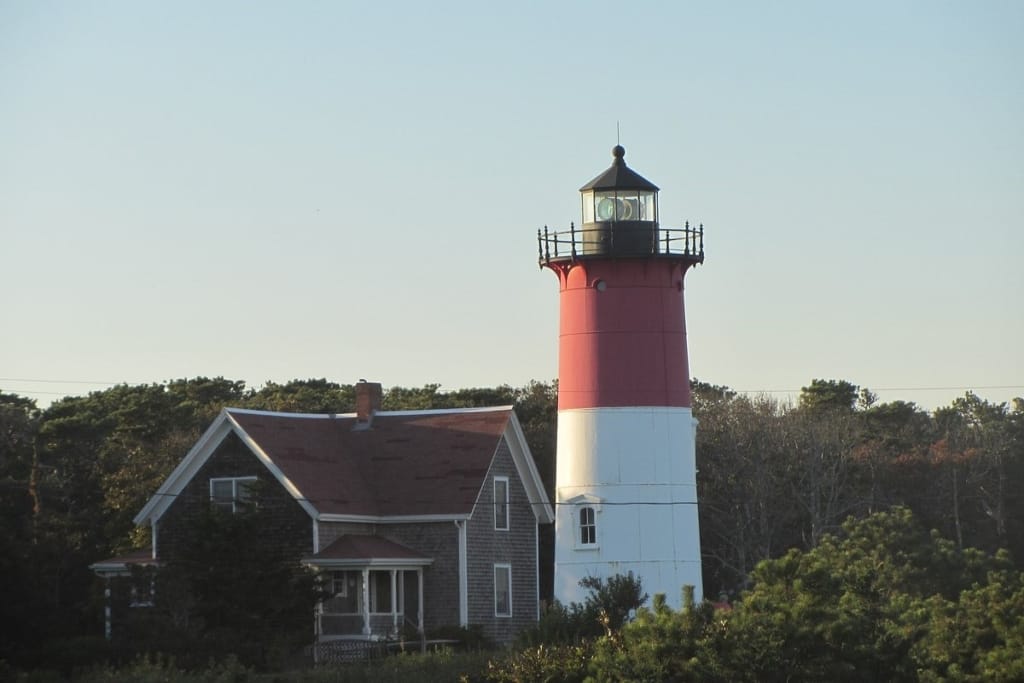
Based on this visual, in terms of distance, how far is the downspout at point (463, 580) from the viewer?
144 feet

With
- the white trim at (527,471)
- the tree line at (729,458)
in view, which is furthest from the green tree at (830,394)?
the white trim at (527,471)

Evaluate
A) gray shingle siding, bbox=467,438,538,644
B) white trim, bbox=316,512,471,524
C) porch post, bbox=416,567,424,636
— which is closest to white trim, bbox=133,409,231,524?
white trim, bbox=316,512,471,524

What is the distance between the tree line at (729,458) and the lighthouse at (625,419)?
14.2 m

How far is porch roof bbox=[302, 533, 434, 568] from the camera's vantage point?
42281mm

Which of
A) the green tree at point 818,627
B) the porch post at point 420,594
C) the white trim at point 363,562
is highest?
the white trim at point 363,562

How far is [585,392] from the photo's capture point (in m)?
42.0

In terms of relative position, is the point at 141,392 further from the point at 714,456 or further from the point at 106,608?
the point at 106,608

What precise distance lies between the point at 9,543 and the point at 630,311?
45.1 ft

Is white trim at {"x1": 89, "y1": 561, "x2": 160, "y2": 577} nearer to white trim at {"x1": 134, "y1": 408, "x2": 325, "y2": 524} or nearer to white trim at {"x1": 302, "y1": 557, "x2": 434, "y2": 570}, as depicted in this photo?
white trim at {"x1": 134, "y1": 408, "x2": 325, "y2": 524}

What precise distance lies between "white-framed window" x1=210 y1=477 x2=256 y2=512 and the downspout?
15.9 feet

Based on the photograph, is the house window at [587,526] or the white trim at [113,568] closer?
the house window at [587,526]

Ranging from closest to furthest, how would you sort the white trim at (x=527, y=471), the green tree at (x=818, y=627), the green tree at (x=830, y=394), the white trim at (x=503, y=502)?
1. the green tree at (x=818, y=627)
2. the white trim at (x=503, y=502)
3. the white trim at (x=527, y=471)
4. the green tree at (x=830, y=394)

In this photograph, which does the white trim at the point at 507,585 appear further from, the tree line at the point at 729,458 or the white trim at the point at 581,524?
the tree line at the point at 729,458

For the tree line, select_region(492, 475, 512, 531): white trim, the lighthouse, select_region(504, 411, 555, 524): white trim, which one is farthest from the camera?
the tree line
